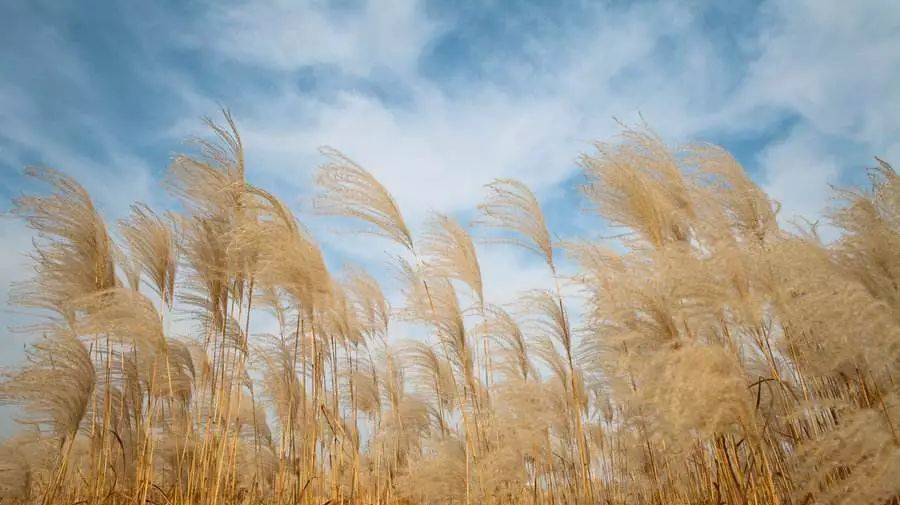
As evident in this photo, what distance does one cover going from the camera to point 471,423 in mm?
4488

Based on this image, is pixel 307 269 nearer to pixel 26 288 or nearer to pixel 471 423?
pixel 471 423

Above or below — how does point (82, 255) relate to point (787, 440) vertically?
above

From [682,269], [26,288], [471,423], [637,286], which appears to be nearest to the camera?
[682,269]

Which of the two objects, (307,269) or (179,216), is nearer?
(307,269)

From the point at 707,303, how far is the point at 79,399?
168 inches

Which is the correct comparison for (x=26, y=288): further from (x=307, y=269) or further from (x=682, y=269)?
(x=682, y=269)

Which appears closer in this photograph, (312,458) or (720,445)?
(720,445)

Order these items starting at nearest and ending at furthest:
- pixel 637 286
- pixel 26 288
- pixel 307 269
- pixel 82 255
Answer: pixel 637 286, pixel 307 269, pixel 82 255, pixel 26 288

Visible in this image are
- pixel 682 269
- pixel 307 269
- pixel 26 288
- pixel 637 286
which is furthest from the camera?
pixel 26 288

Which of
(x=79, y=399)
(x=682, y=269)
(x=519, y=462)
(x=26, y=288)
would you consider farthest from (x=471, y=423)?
(x=26, y=288)

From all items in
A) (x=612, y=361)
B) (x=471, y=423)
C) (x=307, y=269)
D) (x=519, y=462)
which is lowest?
(x=519, y=462)

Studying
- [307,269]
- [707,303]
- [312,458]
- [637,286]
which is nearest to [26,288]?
[307,269]

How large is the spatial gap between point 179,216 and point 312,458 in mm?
1989

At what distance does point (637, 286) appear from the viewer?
2566 mm
